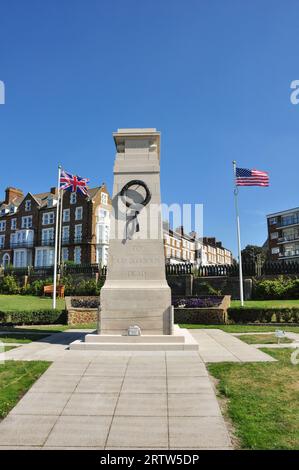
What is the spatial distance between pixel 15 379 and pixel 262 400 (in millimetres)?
4948

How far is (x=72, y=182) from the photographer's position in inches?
1058

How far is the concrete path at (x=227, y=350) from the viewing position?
9438mm

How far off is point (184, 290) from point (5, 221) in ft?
142

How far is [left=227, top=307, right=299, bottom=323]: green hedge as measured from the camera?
18188 mm

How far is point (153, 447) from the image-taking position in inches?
208

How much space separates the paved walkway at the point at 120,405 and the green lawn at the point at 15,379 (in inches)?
6.4

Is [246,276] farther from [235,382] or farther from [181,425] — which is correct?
[181,425]

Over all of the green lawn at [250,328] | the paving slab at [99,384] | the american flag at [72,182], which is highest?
the american flag at [72,182]

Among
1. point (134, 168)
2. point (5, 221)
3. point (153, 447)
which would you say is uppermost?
point (5, 221)

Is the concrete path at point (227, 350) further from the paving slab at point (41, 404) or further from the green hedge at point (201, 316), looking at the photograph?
the green hedge at point (201, 316)

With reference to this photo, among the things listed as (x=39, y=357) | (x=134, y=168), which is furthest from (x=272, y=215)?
(x=39, y=357)

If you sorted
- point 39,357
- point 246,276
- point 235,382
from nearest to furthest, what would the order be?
point 235,382 < point 39,357 < point 246,276

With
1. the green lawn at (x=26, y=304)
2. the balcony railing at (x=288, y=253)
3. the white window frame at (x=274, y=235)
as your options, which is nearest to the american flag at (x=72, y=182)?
the green lawn at (x=26, y=304)

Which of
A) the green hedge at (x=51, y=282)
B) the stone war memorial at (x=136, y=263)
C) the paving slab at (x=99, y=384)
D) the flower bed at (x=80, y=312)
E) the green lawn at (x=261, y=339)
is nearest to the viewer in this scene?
the paving slab at (x=99, y=384)
